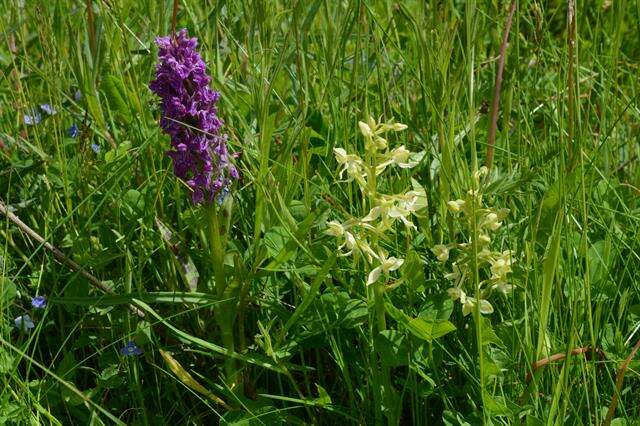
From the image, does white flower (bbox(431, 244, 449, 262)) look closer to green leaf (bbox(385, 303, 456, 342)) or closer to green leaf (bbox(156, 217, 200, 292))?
green leaf (bbox(385, 303, 456, 342))

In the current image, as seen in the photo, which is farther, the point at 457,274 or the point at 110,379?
the point at 110,379

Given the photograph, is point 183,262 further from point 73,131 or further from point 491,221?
point 73,131

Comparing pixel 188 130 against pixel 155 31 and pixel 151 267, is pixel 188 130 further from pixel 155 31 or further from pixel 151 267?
pixel 155 31

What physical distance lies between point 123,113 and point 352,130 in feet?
1.57

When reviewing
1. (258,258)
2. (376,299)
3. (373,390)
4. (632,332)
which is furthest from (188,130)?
(632,332)

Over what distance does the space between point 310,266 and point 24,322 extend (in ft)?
1.82

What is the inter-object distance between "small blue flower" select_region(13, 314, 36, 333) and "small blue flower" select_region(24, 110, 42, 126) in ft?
1.46

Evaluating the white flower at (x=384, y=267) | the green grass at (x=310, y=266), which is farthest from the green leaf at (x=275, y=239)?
the white flower at (x=384, y=267)

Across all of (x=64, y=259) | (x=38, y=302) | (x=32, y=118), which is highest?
(x=32, y=118)

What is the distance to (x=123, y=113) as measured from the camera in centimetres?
195

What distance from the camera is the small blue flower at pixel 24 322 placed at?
→ 170cm

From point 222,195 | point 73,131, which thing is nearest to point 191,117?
point 222,195

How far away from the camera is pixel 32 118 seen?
2.00 m

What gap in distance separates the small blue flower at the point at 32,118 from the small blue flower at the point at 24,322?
17.5 inches
